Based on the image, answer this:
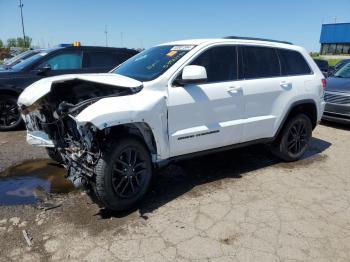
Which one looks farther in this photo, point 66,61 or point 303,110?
point 66,61

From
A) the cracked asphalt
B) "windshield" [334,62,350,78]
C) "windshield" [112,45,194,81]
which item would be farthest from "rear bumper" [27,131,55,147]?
"windshield" [334,62,350,78]

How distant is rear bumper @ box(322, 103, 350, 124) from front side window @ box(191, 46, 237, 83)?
451cm

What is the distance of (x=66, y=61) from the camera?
7.88 meters

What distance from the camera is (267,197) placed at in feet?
14.5

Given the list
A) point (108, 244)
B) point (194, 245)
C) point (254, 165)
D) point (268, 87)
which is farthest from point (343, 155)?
point (108, 244)

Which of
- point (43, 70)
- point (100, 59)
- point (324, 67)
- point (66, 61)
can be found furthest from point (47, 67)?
point (324, 67)

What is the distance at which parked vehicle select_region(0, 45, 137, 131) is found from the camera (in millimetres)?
7387

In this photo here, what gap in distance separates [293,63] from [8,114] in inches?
227

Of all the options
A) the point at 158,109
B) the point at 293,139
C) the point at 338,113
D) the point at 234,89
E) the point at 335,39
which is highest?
the point at 234,89

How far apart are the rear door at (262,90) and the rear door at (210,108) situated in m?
0.17

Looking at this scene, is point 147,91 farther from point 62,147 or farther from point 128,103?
point 62,147

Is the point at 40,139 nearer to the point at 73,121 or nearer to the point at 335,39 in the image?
the point at 73,121

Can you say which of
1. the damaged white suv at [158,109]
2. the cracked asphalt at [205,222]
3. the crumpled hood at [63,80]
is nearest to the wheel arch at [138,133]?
the damaged white suv at [158,109]

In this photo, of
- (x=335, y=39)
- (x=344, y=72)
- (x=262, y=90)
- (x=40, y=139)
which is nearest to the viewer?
(x=40, y=139)
